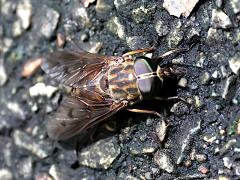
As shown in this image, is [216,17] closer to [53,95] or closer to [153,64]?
[153,64]

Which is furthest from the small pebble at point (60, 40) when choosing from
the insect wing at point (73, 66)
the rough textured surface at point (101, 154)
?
the rough textured surface at point (101, 154)

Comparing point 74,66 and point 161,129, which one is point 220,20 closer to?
point 161,129

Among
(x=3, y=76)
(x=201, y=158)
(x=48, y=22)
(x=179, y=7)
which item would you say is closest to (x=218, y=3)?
(x=179, y=7)

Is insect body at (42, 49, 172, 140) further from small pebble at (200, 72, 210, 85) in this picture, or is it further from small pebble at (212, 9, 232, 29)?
small pebble at (212, 9, 232, 29)

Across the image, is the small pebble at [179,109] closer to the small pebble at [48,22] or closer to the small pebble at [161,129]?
the small pebble at [161,129]

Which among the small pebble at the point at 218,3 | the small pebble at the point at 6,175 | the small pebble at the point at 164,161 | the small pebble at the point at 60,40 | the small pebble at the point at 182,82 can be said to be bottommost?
the small pebble at the point at 6,175

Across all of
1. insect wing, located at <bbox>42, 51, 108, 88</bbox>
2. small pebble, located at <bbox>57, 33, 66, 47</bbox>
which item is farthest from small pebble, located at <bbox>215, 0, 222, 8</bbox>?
small pebble, located at <bbox>57, 33, 66, 47</bbox>
